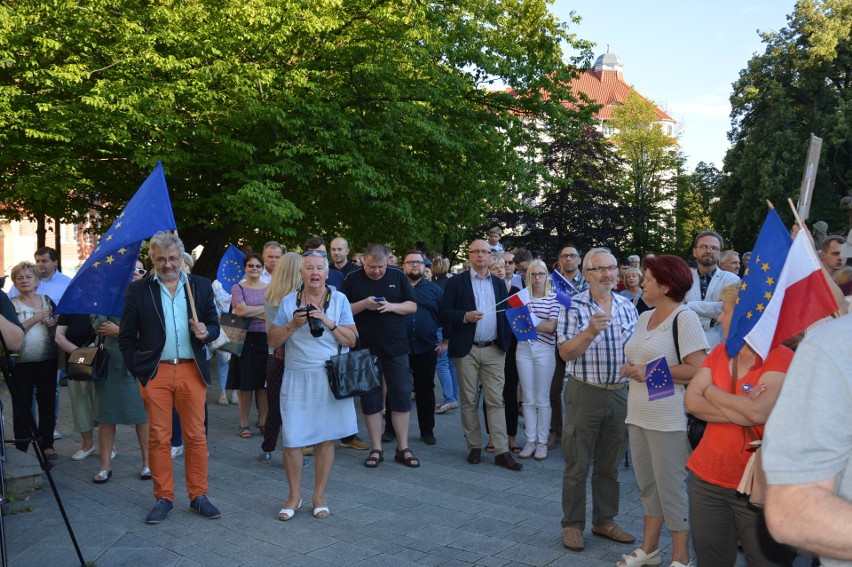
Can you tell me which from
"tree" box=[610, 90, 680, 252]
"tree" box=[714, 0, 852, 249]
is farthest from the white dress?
"tree" box=[610, 90, 680, 252]

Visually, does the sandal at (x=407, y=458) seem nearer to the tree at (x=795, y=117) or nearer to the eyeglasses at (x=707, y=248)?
the eyeglasses at (x=707, y=248)

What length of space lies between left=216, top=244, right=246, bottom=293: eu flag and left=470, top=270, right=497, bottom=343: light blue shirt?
4161mm

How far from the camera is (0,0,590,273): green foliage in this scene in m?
15.0

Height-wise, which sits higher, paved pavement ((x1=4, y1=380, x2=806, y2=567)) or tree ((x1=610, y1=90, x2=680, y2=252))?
tree ((x1=610, y1=90, x2=680, y2=252))

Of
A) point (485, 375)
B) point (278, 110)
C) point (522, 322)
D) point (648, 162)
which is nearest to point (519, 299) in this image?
point (522, 322)

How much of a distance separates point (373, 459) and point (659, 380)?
3909mm

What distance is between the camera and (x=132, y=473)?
7523 millimetres

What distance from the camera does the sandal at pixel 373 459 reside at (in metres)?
7.84

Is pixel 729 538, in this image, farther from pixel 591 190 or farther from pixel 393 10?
pixel 591 190

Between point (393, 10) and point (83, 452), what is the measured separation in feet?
40.4

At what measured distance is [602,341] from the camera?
5.59 m

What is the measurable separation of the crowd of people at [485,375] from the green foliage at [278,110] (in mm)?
6970

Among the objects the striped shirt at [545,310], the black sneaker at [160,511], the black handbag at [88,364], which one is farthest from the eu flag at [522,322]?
the black handbag at [88,364]

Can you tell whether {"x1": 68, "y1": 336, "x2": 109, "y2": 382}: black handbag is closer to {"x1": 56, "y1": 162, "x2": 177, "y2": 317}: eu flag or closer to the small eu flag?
{"x1": 56, "y1": 162, "x2": 177, "y2": 317}: eu flag
